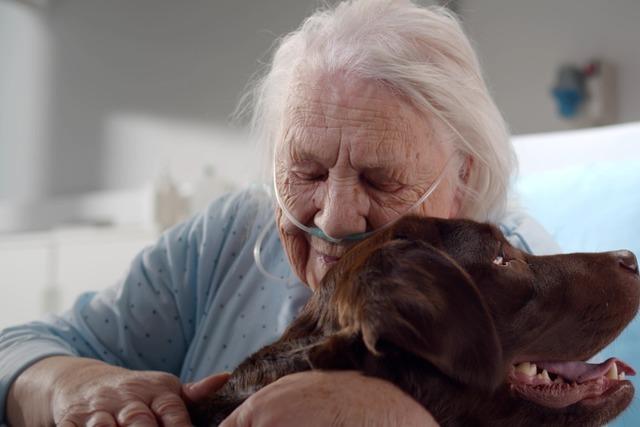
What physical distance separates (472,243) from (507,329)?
13 cm

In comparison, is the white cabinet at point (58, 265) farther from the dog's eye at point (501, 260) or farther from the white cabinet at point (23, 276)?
the dog's eye at point (501, 260)

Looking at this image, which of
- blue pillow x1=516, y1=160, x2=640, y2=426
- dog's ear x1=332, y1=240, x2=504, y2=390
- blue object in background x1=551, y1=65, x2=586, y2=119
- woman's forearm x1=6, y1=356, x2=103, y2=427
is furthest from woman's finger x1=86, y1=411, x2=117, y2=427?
blue object in background x1=551, y1=65, x2=586, y2=119

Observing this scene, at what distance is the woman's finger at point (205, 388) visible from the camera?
1.08 m

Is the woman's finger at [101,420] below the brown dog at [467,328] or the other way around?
below

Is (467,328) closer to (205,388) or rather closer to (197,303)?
(205,388)

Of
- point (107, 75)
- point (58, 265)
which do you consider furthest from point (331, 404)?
point (107, 75)

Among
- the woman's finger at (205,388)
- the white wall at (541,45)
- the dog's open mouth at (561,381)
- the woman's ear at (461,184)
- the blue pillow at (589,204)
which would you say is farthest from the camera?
the white wall at (541,45)

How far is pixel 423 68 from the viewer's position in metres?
1.27

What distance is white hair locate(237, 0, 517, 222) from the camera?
1.27 m

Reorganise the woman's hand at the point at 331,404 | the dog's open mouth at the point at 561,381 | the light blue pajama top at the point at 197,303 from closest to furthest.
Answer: the woman's hand at the point at 331,404, the dog's open mouth at the point at 561,381, the light blue pajama top at the point at 197,303

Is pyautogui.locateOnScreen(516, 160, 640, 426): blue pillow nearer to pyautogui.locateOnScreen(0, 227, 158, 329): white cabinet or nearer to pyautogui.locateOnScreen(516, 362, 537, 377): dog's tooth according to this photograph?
pyautogui.locateOnScreen(516, 362, 537, 377): dog's tooth

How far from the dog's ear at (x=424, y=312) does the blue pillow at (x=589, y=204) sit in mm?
861

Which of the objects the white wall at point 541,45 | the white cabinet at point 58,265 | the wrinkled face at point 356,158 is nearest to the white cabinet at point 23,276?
the white cabinet at point 58,265

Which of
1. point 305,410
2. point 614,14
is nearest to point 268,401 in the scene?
point 305,410
